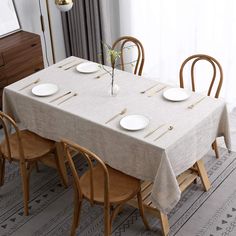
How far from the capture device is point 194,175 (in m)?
3.50

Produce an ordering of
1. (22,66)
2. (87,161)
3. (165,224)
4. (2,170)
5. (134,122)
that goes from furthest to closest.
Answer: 1. (22,66)
2. (2,170)
3. (165,224)
4. (134,122)
5. (87,161)

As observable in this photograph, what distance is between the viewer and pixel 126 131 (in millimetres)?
2977

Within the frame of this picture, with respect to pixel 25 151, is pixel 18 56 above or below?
above

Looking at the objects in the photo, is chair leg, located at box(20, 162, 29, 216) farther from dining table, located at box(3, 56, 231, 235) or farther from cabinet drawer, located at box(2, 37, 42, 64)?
cabinet drawer, located at box(2, 37, 42, 64)

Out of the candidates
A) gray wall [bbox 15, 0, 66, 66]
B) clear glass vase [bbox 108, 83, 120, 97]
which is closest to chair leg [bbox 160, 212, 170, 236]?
clear glass vase [bbox 108, 83, 120, 97]

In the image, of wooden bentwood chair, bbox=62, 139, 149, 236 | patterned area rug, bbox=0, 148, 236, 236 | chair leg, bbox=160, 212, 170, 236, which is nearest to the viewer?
wooden bentwood chair, bbox=62, 139, 149, 236

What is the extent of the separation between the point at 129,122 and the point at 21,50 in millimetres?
1734

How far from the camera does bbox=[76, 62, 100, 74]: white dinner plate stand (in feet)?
12.2

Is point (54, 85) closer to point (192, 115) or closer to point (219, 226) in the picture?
point (192, 115)

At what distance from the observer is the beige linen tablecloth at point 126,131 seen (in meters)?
2.88

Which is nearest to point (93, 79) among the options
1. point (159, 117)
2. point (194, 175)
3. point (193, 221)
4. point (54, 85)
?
point (54, 85)

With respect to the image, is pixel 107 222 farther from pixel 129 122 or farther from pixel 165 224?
pixel 129 122

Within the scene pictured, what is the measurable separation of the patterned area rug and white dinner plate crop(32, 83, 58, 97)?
72 centimetres

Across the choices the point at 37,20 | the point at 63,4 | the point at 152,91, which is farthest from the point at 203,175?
the point at 37,20
